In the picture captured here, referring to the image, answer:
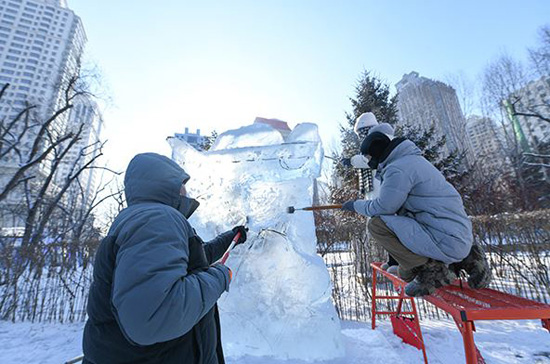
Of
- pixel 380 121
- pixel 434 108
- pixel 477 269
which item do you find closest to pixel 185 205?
pixel 477 269

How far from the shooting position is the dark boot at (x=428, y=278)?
1.80 meters

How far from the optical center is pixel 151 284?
0.84 meters

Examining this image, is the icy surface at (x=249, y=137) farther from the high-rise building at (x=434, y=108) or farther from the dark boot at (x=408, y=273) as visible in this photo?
the high-rise building at (x=434, y=108)

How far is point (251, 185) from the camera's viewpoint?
3.22 metres

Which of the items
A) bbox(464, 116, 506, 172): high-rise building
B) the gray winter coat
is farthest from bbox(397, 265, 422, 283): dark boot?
bbox(464, 116, 506, 172): high-rise building

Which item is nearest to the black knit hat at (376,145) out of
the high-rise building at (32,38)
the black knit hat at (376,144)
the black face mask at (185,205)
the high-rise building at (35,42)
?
the black knit hat at (376,144)

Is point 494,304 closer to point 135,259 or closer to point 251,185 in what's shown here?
point 135,259

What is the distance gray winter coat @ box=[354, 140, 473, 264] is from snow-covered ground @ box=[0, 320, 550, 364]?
1.71 meters

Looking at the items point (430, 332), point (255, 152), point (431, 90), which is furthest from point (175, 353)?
point (431, 90)

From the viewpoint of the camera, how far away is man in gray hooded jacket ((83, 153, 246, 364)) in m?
0.84

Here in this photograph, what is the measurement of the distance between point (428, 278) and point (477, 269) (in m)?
0.46

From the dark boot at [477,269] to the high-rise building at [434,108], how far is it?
51.4ft

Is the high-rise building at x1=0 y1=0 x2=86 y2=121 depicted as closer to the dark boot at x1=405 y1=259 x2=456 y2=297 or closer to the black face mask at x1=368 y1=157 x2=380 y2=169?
the black face mask at x1=368 y1=157 x2=380 y2=169

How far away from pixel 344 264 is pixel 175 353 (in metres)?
4.42
